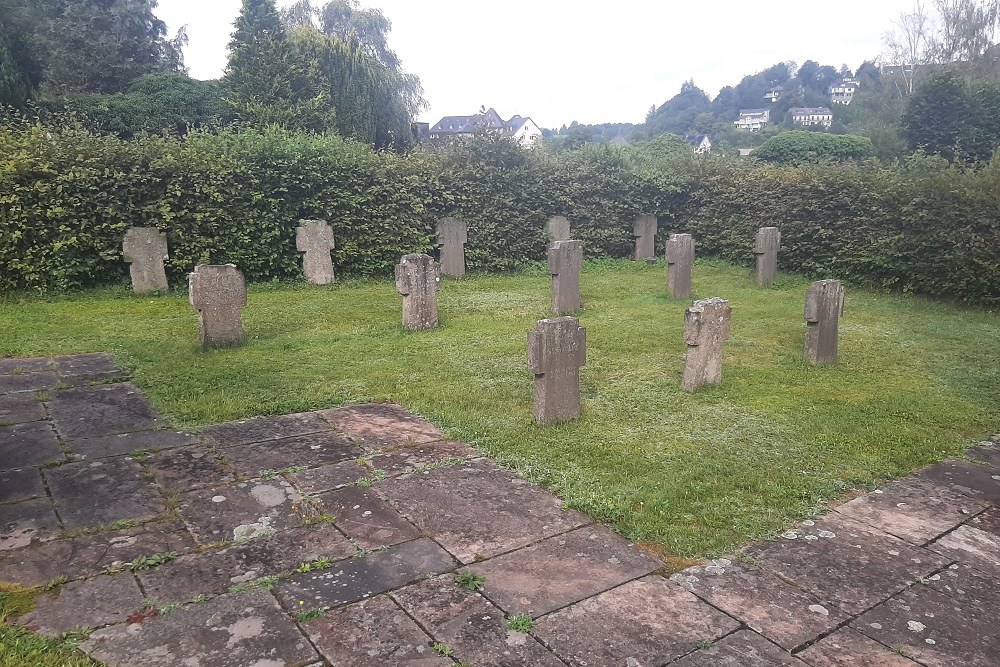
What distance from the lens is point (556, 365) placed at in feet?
20.7

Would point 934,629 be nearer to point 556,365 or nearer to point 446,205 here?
point 556,365

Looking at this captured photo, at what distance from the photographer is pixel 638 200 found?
1820 cm

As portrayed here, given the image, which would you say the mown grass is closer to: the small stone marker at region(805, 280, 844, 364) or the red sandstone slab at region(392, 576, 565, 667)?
the small stone marker at region(805, 280, 844, 364)

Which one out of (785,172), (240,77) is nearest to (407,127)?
(240,77)

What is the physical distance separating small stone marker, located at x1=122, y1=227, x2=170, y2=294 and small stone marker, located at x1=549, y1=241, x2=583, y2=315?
6.78 metres

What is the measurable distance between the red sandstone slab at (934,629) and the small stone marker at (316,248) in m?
12.1

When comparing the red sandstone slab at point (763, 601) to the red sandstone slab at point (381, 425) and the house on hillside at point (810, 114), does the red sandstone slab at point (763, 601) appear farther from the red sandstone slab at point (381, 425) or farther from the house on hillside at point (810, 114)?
the house on hillside at point (810, 114)

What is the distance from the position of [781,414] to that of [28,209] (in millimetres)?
11838

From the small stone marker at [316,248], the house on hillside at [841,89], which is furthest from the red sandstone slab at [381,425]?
the house on hillside at [841,89]

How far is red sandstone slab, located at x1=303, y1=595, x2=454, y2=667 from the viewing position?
3.19 metres

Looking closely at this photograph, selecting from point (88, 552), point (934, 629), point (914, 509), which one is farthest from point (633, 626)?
point (88, 552)

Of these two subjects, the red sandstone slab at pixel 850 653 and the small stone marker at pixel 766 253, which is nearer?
the red sandstone slab at pixel 850 653

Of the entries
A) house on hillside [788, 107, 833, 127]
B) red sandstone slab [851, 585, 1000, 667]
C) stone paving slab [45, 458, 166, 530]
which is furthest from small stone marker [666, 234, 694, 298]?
house on hillside [788, 107, 833, 127]

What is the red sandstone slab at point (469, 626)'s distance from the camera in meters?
3.23
